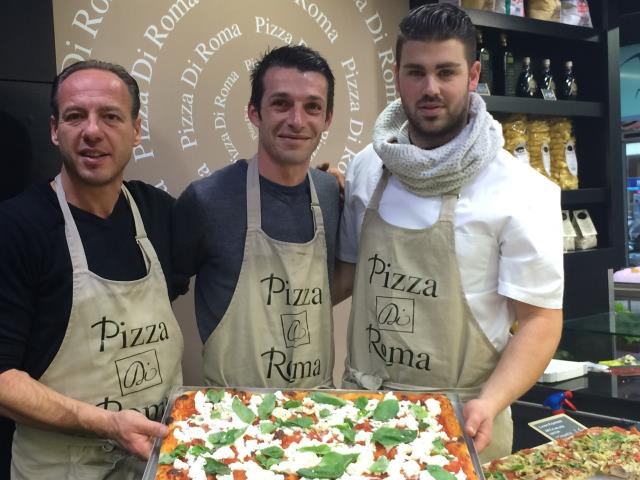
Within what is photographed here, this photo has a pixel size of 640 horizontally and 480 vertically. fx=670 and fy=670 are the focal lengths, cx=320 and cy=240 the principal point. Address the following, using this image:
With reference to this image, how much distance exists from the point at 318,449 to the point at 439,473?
0.24 m

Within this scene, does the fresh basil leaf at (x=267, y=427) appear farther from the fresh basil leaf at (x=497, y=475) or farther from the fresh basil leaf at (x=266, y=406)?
the fresh basil leaf at (x=497, y=475)

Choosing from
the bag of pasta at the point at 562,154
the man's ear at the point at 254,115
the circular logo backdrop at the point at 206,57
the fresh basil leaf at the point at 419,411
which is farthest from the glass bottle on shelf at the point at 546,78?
the fresh basil leaf at the point at 419,411

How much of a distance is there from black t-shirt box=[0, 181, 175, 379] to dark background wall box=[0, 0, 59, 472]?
24cm

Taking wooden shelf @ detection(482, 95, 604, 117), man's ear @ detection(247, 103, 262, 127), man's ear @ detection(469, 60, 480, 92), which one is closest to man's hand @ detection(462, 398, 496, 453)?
man's ear @ detection(469, 60, 480, 92)

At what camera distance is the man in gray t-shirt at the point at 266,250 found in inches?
72.4

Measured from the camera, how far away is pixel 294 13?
2.82m

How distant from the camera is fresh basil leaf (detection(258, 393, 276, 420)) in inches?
57.5

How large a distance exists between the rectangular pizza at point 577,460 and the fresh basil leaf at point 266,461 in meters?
0.60

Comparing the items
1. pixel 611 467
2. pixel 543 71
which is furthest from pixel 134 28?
pixel 543 71

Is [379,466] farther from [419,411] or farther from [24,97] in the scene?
[24,97]

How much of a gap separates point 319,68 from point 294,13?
1.05 meters

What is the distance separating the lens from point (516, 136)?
3.45 m

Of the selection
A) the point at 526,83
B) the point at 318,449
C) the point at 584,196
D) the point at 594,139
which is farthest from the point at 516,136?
the point at 318,449

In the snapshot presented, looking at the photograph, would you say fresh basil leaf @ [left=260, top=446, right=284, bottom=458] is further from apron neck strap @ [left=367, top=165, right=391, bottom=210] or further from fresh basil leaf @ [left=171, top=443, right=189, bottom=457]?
apron neck strap @ [left=367, top=165, right=391, bottom=210]
